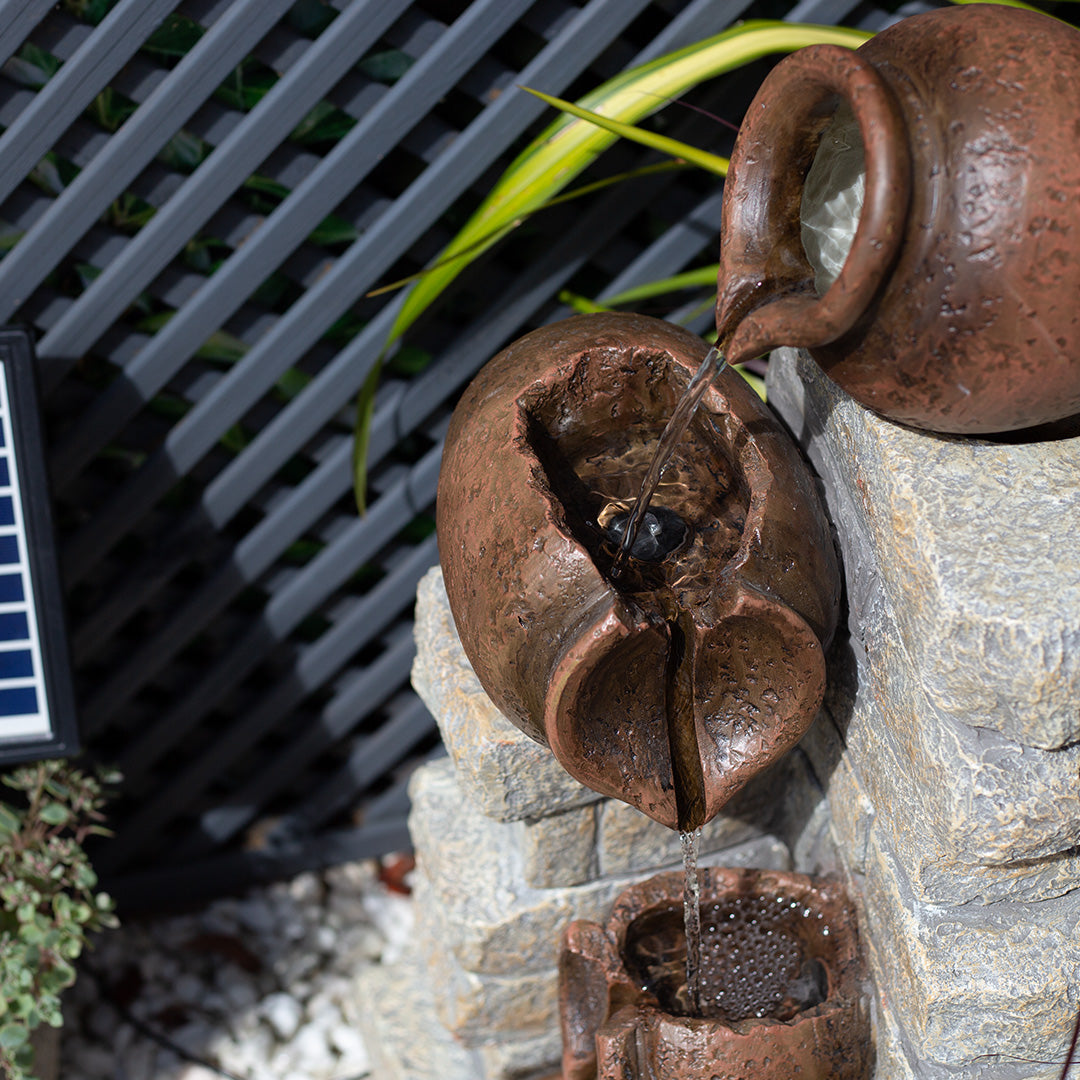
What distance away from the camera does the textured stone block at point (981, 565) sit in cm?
95

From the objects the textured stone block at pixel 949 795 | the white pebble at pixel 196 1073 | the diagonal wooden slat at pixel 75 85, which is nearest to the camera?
the textured stone block at pixel 949 795

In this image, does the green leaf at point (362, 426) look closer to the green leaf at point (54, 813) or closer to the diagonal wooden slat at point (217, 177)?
the diagonal wooden slat at point (217, 177)

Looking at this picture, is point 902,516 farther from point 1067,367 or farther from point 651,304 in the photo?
point 651,304

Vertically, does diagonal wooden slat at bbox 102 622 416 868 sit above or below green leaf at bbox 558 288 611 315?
below

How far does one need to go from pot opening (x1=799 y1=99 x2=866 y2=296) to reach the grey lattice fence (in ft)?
2.44

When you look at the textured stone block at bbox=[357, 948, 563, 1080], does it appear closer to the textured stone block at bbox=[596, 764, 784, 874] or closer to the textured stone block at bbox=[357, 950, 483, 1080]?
the textured stone block at bbox=[357, 950, 483, 1080]

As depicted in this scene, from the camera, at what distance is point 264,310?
194 centimetres

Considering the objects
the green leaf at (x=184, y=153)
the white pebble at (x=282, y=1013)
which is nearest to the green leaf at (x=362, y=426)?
the green leaf at (x=184, y=153)

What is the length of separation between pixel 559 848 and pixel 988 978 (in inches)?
22.1

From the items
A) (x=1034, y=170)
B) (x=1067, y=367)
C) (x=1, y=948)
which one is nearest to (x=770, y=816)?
(x=1067, y=367)

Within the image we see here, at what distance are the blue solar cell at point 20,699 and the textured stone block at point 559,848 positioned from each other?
0.76 metres

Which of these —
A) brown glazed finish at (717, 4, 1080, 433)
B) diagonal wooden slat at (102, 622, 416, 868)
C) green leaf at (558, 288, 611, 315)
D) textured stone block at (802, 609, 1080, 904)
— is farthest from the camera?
diagonal wooden slat at (102, 622, 416, 868)

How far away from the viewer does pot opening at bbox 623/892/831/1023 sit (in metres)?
1.34

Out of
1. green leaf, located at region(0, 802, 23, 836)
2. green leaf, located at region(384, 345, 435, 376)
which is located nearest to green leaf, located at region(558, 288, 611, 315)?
green leaf, located at region(384, 345, 435, 376)
